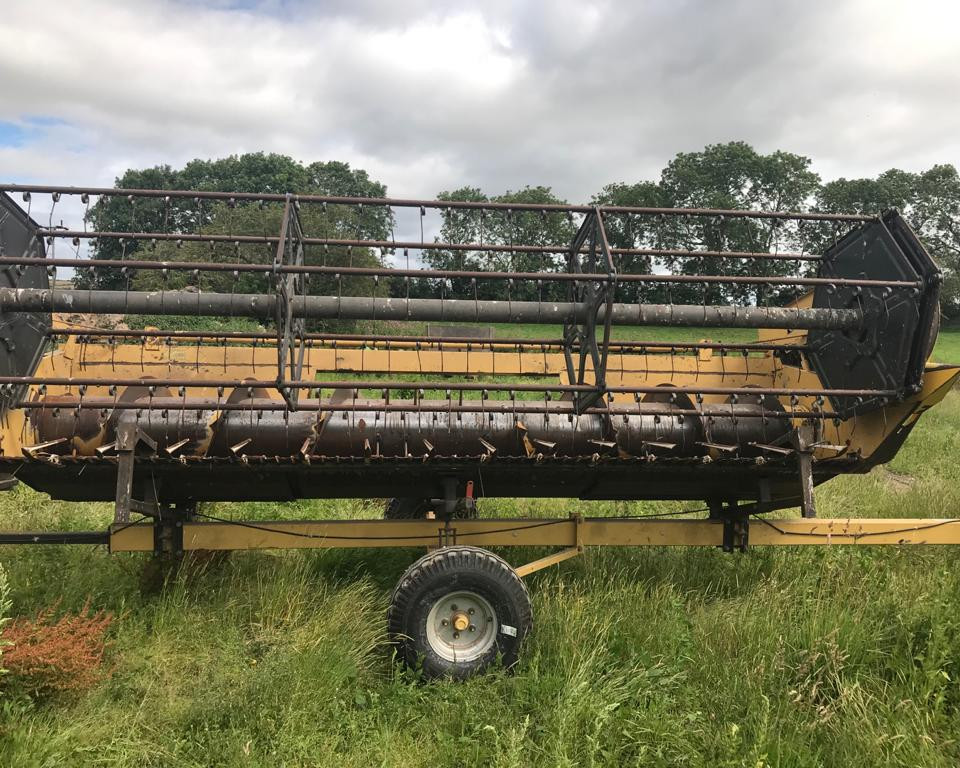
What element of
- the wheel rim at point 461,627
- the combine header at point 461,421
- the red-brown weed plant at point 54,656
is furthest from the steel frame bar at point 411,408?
the red-brown weed plant at point 54,656

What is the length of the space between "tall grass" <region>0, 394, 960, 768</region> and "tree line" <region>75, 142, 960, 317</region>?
235 centimetres

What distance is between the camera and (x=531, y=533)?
4.52 m

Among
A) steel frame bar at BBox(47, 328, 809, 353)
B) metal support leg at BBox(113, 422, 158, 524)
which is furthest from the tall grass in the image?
steel frame bar at BBox(47, 328, 809, 353)

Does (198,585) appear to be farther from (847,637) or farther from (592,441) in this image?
(847,637)

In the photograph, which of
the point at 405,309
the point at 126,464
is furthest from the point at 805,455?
the point at 126,464

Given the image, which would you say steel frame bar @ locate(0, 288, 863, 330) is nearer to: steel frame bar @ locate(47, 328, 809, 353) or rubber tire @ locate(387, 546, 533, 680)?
steel frame bar @ locate(47, 328, 809, 353)

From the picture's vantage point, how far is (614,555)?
582 cm

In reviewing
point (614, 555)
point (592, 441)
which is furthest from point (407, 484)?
point (614, 555)

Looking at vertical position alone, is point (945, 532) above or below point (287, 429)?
below

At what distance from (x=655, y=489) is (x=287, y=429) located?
2.90m

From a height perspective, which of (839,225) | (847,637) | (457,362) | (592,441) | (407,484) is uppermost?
(839,225)

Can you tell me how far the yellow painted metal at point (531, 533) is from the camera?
4340mm

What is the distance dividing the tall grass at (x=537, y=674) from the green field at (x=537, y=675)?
0.05ft

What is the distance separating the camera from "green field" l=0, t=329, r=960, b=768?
3210 mm
